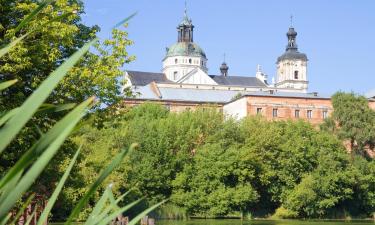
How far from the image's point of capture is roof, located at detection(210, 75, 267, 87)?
127688mm

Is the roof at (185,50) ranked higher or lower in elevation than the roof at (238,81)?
higher

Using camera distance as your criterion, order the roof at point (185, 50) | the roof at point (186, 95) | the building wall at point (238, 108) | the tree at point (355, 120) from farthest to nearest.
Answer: the roof at point (185, 50) → the roof at point (186, 95) → the building wall at point (238, 108) → the tree at point (355, 120)

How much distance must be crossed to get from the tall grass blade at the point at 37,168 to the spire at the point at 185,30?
133 m

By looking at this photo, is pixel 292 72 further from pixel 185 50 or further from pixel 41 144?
pixel 41 144

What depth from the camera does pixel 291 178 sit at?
5650 centimetres

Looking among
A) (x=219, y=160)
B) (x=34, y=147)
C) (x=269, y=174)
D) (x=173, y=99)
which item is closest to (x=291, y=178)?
(x=269, y=174)

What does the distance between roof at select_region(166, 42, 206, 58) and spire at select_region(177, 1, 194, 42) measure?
217cm

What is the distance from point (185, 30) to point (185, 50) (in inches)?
270

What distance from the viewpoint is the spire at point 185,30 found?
440 ft

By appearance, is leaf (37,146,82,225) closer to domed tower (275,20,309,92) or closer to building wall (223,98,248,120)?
building wall (223,98,248,120)

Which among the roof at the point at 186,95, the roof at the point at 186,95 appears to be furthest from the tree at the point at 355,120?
the roof at the point at 186,95

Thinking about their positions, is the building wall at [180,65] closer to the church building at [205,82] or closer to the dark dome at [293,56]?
the church building at [205,82]

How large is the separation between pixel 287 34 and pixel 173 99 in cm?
4525

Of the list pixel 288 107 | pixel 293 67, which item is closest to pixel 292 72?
pixel 293 67
